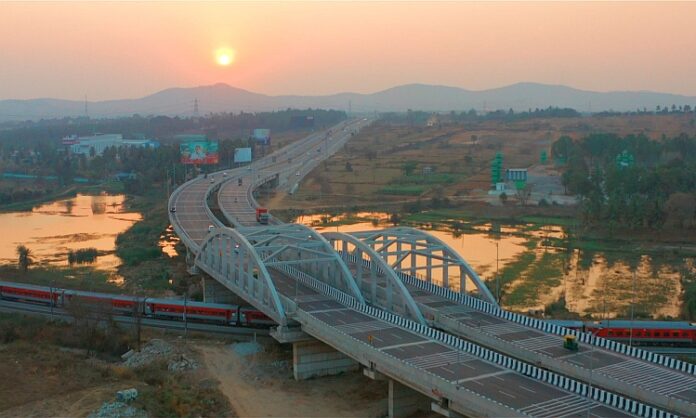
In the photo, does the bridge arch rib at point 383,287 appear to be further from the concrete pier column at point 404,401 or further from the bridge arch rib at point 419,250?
the concrete pier column at point 404,401

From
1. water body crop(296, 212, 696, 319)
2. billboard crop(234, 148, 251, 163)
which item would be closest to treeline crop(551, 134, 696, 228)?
water body crop(296, 212, 696, 319)

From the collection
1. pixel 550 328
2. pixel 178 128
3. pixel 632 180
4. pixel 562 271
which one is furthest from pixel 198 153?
pixel 178 128

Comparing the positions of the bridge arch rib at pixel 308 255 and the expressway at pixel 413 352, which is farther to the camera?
the bridge arch rib at pixel 308 255

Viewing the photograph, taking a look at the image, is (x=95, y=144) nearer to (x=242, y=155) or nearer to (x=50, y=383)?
(x=242, y=155)

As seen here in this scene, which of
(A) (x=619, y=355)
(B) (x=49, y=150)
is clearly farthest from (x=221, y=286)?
(B) (x=49, y=150)

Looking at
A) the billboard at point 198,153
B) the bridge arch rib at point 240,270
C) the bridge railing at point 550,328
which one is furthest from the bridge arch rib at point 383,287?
the billboard at point 198,153

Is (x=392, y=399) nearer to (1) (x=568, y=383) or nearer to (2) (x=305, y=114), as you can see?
(1) (x=568, y=383)
